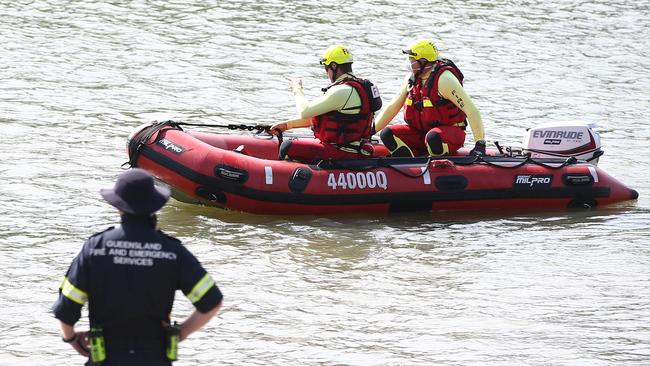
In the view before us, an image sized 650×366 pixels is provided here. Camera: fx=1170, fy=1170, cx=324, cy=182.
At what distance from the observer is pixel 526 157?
8578 millimetres

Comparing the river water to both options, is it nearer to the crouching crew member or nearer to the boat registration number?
the boat registration number

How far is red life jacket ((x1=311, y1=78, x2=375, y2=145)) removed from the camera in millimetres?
7980

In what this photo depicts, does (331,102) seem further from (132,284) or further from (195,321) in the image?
(132,284)

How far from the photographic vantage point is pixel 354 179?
8055mm

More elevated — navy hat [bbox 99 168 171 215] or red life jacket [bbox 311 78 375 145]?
navy hat [bbox 99 168 171 215]

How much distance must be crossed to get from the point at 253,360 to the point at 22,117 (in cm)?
587

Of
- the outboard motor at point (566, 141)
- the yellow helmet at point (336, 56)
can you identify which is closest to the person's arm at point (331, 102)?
the yellow helmet at point (336, 56)

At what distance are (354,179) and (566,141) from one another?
1.81m

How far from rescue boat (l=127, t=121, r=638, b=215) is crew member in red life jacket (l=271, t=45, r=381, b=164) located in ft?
0.49

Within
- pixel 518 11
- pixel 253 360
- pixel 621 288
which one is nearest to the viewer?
pixel 253 360

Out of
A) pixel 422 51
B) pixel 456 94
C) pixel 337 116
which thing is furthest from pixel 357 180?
pixel 422 51

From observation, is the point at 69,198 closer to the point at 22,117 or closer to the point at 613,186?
the point at 22,117

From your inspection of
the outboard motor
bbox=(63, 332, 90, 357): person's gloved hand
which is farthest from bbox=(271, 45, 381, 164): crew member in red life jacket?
bbox=(63, 332, 90, 357): person's gloved hand

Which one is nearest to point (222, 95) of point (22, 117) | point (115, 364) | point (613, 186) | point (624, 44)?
point (22, 117)
